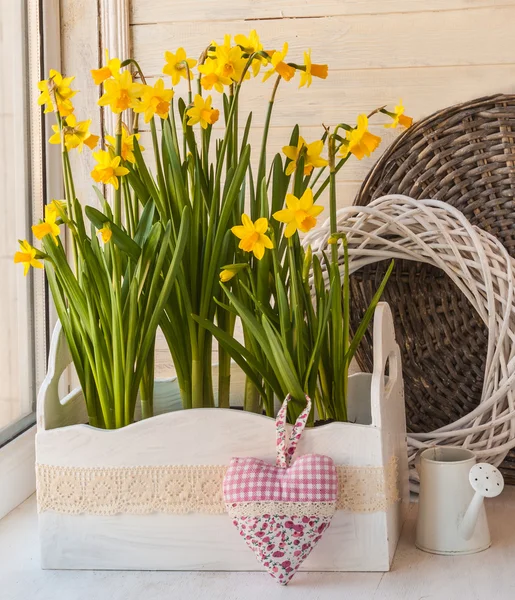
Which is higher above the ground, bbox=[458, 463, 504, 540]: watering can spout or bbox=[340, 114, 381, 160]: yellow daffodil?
bbox=[340, 114, 381, 160]: yellow daffodil

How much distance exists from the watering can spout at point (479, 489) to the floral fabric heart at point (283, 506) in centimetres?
15

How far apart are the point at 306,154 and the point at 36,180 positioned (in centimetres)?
51

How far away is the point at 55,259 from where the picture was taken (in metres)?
0.76

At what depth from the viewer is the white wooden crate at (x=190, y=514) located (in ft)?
2.43

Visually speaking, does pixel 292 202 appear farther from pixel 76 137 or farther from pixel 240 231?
pixel 76 137

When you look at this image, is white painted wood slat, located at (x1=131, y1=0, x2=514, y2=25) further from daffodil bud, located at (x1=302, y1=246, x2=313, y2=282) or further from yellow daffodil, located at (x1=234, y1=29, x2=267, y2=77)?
daffodil bud, located at (x1=302, y1=246, x2=313, y2=282)

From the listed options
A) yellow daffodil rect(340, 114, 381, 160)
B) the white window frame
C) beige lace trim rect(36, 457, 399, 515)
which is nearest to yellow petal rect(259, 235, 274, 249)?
yellow daffodil rect(340, 114, 381, 160)

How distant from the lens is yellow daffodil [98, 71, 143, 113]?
0.71 meters

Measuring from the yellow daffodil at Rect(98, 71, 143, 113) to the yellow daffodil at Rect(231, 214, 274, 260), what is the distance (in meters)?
0.15

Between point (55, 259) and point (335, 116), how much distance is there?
1.81 feet

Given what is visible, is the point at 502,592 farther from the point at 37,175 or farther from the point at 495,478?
the point at 37,175

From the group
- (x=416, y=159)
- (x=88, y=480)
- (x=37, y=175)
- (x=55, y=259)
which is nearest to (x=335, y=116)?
(x=416, y=159)

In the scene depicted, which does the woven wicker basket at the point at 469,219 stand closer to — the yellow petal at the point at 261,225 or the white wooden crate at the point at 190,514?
the white wooden crate at the point at 190,514

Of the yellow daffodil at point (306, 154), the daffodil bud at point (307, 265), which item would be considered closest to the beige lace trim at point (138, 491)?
the daffodil bud at point (307, 265)
